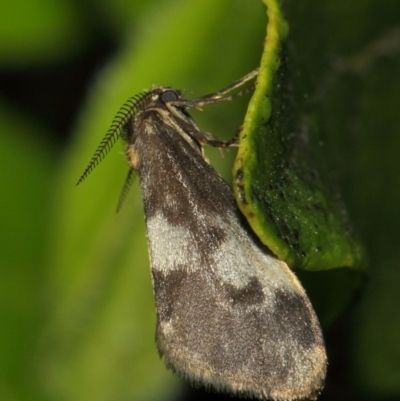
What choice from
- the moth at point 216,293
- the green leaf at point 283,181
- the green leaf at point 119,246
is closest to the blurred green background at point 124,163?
the green leaf at point 119,246

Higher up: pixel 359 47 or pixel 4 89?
pixel 4 89

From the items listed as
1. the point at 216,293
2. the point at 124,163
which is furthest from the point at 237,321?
the point at 124,163

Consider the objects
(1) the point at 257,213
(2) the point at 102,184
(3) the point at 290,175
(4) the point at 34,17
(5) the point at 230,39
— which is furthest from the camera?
(4) the point at 34,17

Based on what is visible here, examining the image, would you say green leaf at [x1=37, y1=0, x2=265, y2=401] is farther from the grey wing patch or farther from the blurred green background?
the grey wing patch

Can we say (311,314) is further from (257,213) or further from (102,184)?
(102,184)

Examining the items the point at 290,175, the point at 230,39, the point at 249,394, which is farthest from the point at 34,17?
the point at 249,394

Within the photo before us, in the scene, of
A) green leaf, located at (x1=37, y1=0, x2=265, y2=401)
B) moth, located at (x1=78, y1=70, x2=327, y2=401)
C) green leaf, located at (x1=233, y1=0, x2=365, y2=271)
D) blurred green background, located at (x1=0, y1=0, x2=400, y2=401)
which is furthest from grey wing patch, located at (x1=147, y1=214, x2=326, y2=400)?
green leaf, located at (x1=37, y1=0, x2=265, y2=401)

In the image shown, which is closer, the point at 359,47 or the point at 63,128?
the point at 359,47
